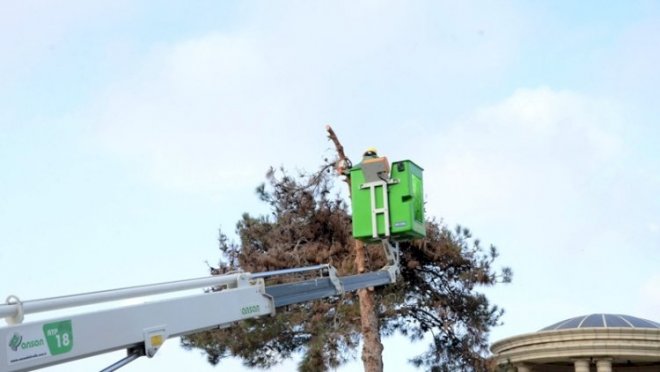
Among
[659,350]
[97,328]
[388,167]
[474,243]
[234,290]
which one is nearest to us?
[97,328]

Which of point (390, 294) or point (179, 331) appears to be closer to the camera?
point (179, 331)

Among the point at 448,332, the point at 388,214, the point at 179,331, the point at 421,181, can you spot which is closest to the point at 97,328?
the point at 179,331

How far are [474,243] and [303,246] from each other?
133 inches

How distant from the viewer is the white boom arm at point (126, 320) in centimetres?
479

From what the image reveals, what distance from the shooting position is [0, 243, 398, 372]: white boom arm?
479 cm

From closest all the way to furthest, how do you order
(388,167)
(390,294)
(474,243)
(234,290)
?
(234,290) → (388,167) → (390,294) → (474,243)

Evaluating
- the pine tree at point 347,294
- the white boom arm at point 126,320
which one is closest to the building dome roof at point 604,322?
the pine tree at point 347,294

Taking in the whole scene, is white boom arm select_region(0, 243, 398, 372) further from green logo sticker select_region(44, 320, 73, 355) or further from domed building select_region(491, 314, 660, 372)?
domed building select_region(491, 314, 660, 372)

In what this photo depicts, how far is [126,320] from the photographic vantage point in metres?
5.36

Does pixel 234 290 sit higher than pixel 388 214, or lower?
lower

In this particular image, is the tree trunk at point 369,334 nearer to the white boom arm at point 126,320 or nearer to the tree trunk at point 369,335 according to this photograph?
the tree trunk at point 369,335

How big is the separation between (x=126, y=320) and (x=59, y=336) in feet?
1.60

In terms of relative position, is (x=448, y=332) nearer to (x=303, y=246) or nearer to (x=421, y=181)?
(x=303, y=246)

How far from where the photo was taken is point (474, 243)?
17.3 metres
